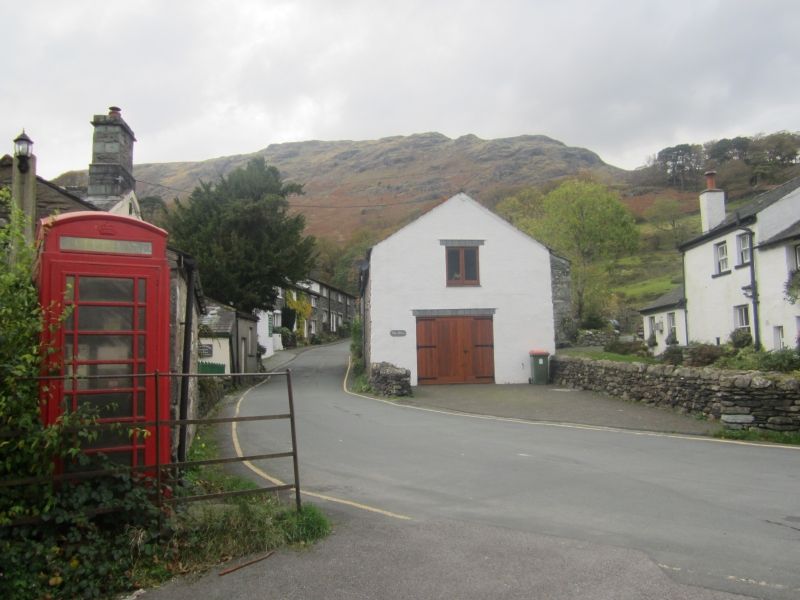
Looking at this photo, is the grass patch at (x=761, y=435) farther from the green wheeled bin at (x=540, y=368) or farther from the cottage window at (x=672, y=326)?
the cottage window at (x=672, y=326)

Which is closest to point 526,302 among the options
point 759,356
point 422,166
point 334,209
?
point 759,356

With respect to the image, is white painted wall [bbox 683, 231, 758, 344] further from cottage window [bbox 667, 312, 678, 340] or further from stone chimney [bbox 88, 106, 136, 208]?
stone chimney [bbox 88, 106, 136, 208]

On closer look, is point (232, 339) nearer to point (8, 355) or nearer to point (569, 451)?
point (569, 451)

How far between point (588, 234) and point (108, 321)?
37560mm

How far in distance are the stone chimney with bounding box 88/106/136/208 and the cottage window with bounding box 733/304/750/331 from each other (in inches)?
844

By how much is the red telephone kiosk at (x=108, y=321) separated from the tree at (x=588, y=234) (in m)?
36.4

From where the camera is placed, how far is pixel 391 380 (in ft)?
70.7

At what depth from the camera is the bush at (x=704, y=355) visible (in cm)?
2019

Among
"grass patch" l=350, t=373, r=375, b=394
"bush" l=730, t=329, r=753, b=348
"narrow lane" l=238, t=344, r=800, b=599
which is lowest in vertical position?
"narrow lane" l=238, t=344, r=800, b=599

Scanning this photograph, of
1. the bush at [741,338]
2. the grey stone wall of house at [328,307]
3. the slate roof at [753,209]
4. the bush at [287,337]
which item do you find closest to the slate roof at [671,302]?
the slate roof at [753,209]

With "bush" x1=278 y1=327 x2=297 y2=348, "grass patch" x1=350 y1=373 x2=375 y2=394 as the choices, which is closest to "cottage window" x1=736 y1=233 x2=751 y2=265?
"grass patch" x1=350 y1=373 x2=375 y2=394

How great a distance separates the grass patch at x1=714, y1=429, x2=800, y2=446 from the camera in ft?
40.2

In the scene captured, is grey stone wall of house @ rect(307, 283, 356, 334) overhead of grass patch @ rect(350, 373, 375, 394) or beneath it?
overhead

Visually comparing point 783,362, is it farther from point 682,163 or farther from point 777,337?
point 682,163
